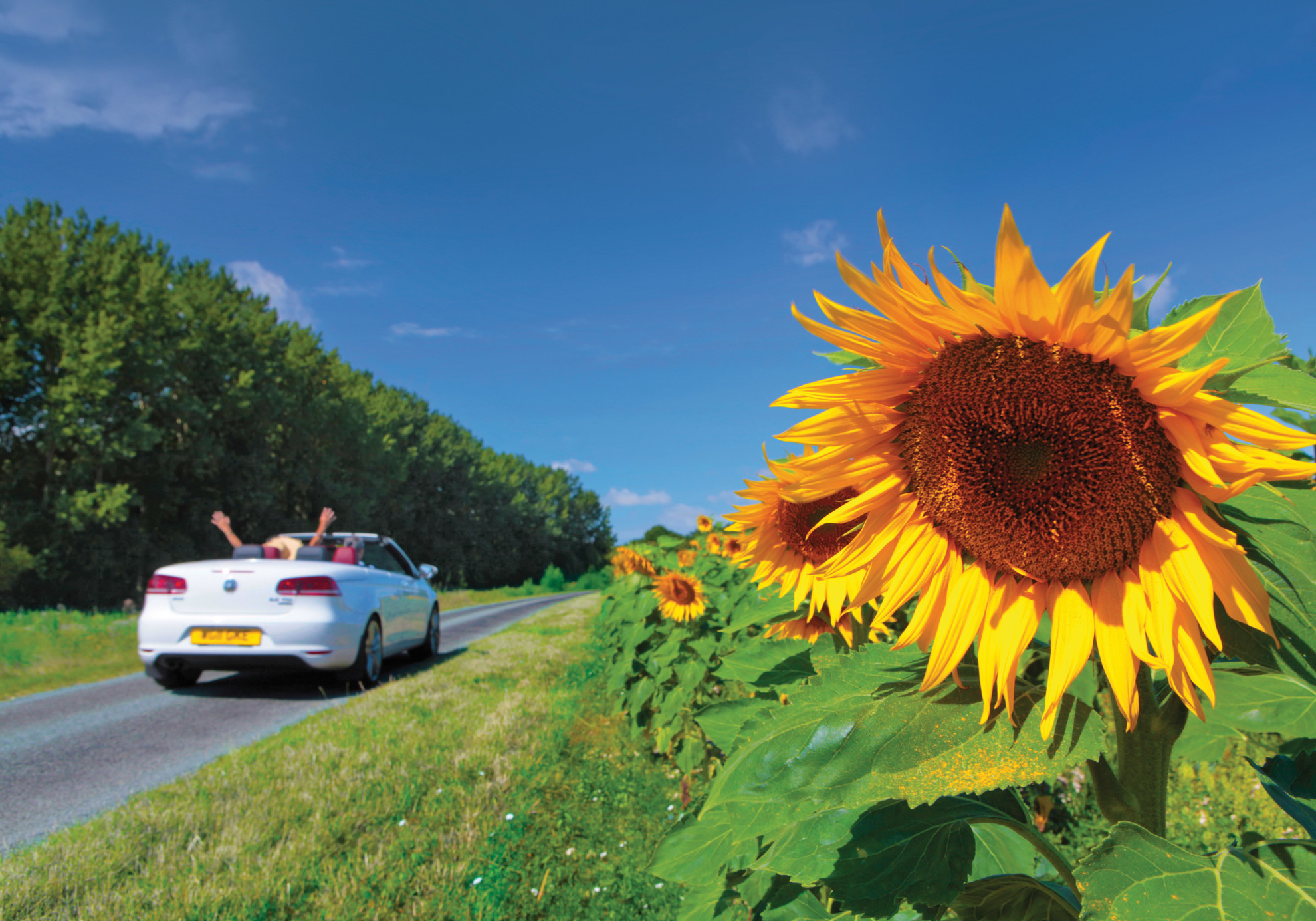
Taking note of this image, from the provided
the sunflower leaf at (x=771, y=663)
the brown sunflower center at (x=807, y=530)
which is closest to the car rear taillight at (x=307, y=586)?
the sunflower leaf at (x=771, y=663)

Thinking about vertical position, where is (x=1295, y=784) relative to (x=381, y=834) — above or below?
above

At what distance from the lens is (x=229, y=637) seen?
7145 mm

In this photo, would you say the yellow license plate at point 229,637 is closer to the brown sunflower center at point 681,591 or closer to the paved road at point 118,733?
the paved road at point 118,733

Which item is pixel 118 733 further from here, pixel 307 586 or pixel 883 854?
pixel 883 854

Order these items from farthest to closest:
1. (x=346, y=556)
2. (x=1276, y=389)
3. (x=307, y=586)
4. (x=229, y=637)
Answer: (x=346, y=556), (x=307, y=586), (x=229, y=637), (x=1276, y=389)

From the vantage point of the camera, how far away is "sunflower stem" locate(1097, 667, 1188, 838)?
0.92 metres

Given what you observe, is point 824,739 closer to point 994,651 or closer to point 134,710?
point 994,651

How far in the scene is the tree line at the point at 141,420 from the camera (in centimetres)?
2245

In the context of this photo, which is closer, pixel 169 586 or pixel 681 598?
pixel 681 598

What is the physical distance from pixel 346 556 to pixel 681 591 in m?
5.84

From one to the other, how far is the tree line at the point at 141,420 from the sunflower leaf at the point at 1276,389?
1058 inches

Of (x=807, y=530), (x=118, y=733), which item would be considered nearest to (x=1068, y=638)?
(x=807, y=530)

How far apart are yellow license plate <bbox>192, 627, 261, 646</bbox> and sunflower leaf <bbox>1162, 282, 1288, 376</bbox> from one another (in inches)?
317

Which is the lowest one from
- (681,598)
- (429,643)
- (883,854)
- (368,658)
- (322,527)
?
(429,643)
